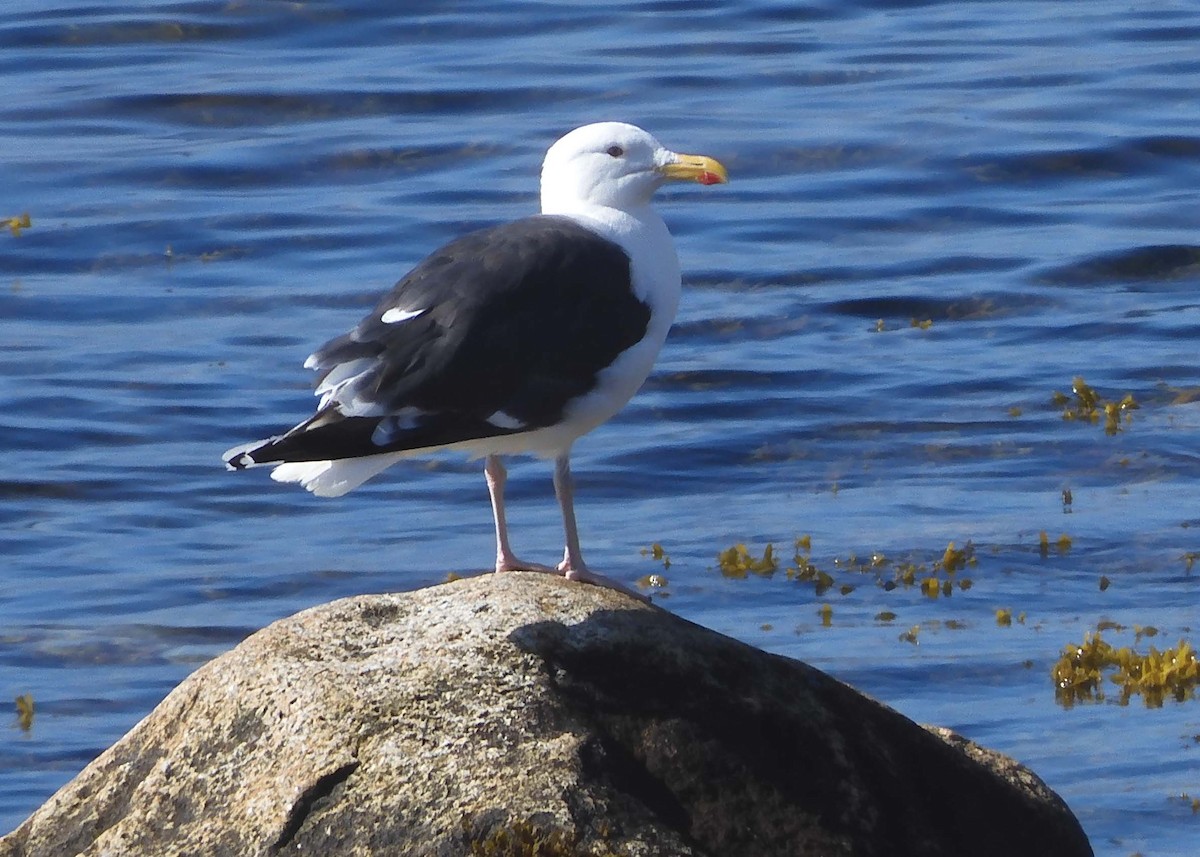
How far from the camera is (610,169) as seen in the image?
7152mm

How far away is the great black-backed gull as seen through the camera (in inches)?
241

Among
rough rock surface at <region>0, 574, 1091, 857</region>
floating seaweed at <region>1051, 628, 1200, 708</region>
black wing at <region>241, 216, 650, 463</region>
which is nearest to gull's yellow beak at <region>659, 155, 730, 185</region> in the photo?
black wing at <region>241, 216, 650, 463</region>

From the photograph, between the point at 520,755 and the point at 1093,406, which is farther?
the point at 1093,406

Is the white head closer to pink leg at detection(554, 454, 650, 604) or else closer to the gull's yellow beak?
the gull's yellow beak

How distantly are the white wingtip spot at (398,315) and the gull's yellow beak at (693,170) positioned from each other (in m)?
1.17

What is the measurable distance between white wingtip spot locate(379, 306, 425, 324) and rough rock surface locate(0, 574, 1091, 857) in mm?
880

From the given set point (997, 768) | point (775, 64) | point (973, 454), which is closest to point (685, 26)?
point (775, 64)

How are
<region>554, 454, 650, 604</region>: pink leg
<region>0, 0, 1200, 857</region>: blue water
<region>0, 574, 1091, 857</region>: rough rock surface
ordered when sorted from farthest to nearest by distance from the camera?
<region>0, 0, 1200, 857</region>: blue water < <region>554, 454, 650, 604</region>: pink leg < <region>0, 574, 1091, 857</region>: rough rock surface

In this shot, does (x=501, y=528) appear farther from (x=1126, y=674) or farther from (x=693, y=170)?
(x=1126, y=674)

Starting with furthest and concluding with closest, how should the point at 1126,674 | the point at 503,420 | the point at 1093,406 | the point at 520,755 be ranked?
the point at 1093,406
the point at 1126,674
the point at 503,420
the point at 520,755

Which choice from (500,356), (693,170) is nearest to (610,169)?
(693,170)

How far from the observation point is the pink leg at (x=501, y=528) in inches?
261

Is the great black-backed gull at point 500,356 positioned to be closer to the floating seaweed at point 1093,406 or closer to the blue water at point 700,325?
the blue water at point 700,325

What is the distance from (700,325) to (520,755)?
8.33m
